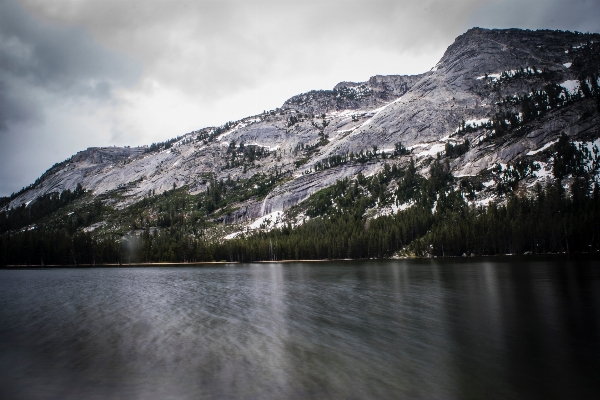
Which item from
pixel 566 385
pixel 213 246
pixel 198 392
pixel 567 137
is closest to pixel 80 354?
pixel 198 392

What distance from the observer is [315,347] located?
22.9 m

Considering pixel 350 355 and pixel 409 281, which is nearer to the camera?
A: pixel 350 355

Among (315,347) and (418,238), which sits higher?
(418,238)

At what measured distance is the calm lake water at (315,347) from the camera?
16.2 meters

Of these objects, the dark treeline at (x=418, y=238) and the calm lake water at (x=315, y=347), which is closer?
the calm lake water at (x=315, y=347)

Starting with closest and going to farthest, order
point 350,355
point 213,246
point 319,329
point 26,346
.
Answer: point 350,355, point 26,346, point 319,329, point 213,246

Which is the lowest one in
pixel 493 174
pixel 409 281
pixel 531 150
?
pixel 409 281

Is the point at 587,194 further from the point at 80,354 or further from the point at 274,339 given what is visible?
the point at 80,354

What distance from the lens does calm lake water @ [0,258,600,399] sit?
53.1 ft

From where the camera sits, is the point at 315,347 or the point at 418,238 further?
the point at 418,238

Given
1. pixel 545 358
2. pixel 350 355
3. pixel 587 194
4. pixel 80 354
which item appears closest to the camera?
pixel 545 358

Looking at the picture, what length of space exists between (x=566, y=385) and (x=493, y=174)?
196938mm

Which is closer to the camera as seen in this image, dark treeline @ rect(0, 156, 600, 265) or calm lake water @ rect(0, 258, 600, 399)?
calm lake water @ rect(0, 258, 600, 399)

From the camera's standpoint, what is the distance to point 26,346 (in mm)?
24484
